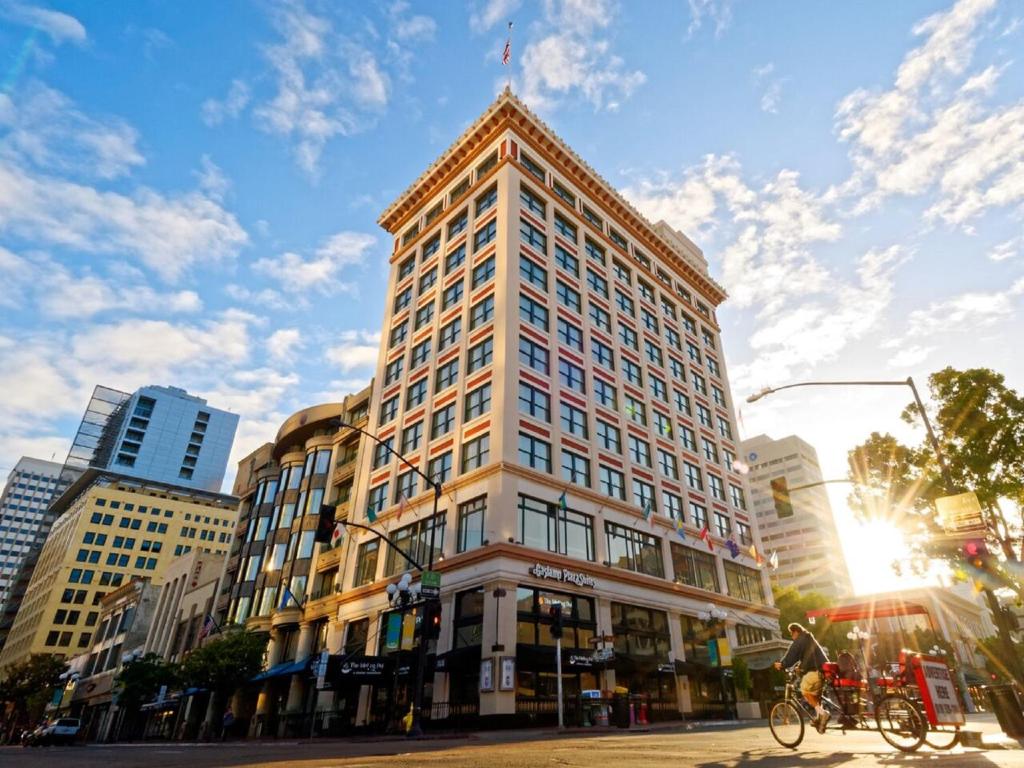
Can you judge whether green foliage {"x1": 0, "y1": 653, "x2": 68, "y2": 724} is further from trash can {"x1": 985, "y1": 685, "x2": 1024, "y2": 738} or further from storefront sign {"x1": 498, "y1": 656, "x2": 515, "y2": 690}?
trash can {"x1": 985, "y1": 685, "x2": 1024, "y2": 738}

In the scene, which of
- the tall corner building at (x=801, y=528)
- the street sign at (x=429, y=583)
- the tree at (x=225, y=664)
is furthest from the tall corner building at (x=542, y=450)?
the tall corner building at (x=801, y=528)

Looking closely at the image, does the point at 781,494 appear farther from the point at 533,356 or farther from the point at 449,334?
the point at 449,334

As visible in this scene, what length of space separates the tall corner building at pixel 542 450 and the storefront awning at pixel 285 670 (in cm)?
290

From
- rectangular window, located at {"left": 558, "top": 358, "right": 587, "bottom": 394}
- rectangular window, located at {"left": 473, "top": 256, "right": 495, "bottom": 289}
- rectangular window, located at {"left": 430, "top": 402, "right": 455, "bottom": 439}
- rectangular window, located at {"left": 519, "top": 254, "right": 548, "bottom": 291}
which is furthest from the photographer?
rectangular window, located at {"left": 473, "top": 256, "right": 495, "bottom": 289}

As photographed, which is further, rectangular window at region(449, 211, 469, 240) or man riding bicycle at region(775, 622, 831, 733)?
rectangular window at region(449, 211, 469, 240)

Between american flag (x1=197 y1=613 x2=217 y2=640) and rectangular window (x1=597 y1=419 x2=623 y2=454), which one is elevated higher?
rectangular window (x1=597 y1=419 x2=623 y2=454)

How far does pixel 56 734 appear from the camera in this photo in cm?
4191

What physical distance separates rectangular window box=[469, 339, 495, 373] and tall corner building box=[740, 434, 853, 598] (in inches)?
4236

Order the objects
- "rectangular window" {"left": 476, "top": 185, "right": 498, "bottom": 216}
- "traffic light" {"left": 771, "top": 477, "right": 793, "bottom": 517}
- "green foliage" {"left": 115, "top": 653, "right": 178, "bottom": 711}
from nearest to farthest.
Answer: "traffic light" {"left": 771, "top": 477, "right": 793, "bottom": 517} → "green foliage" {"left": 115, "top": 653, "right": 178, "bottom": 711} → "rectangular window" {"left": 476, "top": 185, "right": 498, "bottom": 216}

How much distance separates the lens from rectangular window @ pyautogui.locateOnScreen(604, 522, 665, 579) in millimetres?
34219

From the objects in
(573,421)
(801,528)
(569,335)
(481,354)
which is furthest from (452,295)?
(801,528)

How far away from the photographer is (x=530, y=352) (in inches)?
1403

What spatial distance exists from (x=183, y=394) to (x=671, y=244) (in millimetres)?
132224

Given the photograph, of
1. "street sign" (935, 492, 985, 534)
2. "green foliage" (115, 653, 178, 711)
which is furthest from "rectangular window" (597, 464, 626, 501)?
"green foliage" (115, 653, 178, 711)
